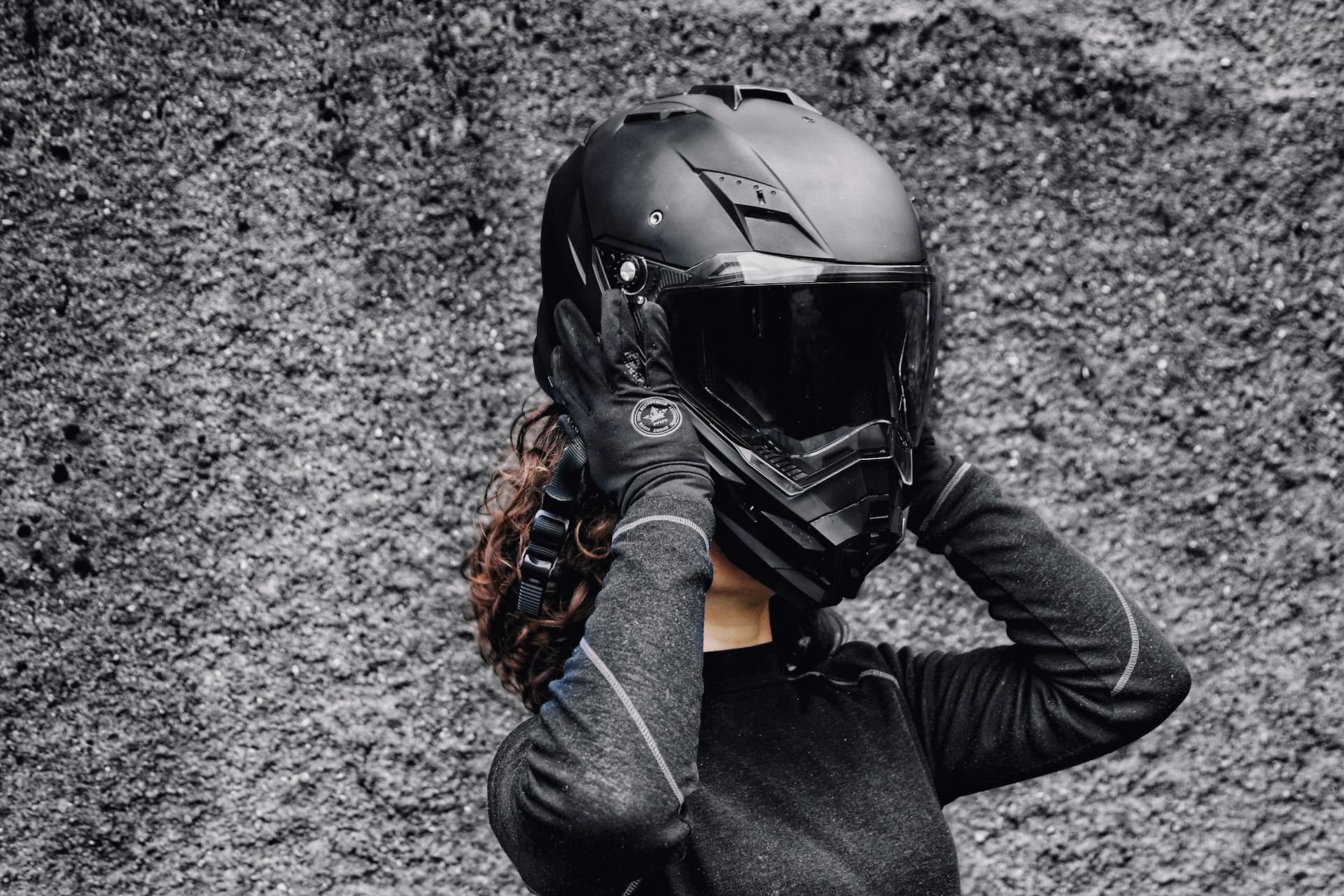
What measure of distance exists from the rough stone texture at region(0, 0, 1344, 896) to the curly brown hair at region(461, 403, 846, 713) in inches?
19.7

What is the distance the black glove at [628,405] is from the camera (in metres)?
1.22

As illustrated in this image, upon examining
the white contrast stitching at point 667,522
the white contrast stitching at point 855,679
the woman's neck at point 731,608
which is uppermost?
the white contrast stitching at point 667,522

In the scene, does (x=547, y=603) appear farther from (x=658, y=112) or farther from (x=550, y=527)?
(x=658, y=112)

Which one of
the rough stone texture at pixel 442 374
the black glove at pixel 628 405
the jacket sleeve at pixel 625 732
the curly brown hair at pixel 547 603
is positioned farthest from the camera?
the rough stone texture at pixel 442 374

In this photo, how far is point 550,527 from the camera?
1305 mm

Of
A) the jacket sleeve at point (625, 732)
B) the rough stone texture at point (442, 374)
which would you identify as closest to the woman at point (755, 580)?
the jacket sleeve at point (625, 732)

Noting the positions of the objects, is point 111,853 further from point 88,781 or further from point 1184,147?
point 1184,147

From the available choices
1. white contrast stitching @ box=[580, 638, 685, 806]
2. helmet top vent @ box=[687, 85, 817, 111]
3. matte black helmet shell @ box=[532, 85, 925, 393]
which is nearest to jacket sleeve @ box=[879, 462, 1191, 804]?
matte black helmet shell @ box=[532, 85, 925, 393]

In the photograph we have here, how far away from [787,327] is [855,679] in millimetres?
529

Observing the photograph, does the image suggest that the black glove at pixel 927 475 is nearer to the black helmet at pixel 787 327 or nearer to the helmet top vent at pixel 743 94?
the black helmet at pixel 787 327

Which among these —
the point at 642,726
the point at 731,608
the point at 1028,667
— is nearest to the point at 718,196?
the point at 731,608

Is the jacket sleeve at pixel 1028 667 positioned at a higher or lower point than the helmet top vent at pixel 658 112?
lower

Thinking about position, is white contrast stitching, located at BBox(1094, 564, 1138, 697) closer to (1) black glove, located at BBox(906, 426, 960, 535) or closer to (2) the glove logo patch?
(1) black glove, located at BBox(906, 426, 960, 535)

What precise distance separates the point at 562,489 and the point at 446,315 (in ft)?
2.43
